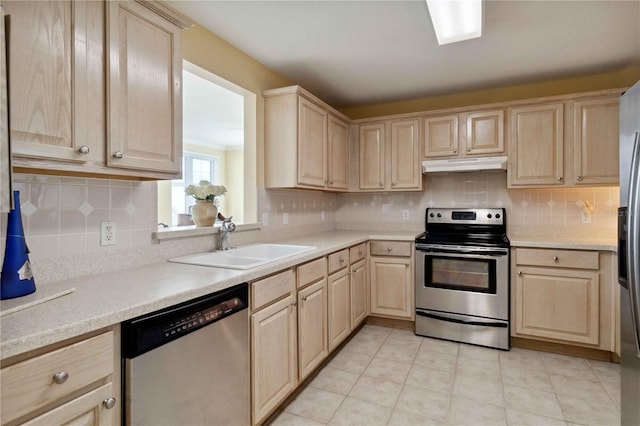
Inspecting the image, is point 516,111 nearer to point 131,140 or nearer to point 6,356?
point 131,140

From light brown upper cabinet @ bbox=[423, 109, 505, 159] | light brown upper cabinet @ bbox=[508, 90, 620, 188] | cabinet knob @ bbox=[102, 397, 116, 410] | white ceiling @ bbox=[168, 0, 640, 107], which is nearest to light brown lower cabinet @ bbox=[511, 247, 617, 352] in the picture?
light brown upper cabinet @ bbox=[508, 90, 620, 188]

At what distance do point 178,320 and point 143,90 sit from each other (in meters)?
1.00

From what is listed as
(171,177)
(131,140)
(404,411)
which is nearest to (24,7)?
(131,140)

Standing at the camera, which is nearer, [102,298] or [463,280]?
[102,298]

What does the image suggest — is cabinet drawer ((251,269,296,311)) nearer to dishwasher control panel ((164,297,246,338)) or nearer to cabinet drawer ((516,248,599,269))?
dishwasher control panel ((164,297,246,338))

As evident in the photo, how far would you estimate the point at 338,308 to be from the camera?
2.65 meters

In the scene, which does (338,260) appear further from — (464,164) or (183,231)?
(464,164)

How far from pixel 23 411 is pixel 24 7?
1.22 meters

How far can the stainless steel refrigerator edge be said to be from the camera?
1.40 m

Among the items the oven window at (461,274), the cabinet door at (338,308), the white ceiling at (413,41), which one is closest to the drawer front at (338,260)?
the cabinet door at (338,308)

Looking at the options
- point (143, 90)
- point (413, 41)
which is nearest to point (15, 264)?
point (143, 90)

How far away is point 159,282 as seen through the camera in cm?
141

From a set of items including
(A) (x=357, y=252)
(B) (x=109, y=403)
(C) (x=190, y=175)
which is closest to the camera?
(B) (x=109, y=403)

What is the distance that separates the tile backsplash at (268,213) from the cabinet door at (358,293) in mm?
688
